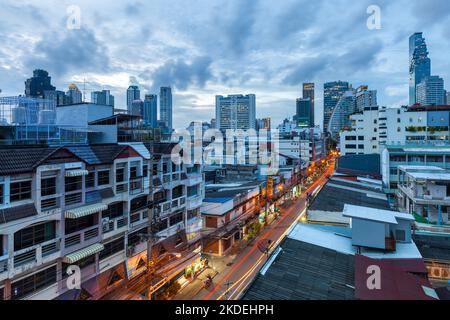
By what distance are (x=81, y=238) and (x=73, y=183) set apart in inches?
97.8

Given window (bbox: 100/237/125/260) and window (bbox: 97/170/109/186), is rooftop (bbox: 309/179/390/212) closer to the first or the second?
window (bbox: 100/237/125/260)

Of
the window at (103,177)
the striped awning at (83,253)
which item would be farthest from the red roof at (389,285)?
the window at (103,177)

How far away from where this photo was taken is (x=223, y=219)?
83.8ft

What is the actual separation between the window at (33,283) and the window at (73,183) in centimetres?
328

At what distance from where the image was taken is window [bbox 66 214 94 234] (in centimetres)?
1238

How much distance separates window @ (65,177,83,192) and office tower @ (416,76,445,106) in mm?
165661

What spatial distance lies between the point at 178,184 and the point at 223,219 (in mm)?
7115

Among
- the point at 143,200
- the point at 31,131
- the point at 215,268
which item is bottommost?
the point at 215,268

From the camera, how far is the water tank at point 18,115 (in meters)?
14.8

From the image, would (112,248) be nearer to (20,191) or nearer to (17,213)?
(17,213)

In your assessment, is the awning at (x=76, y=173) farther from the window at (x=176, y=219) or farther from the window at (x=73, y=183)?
the window at (x=176, y=219)
